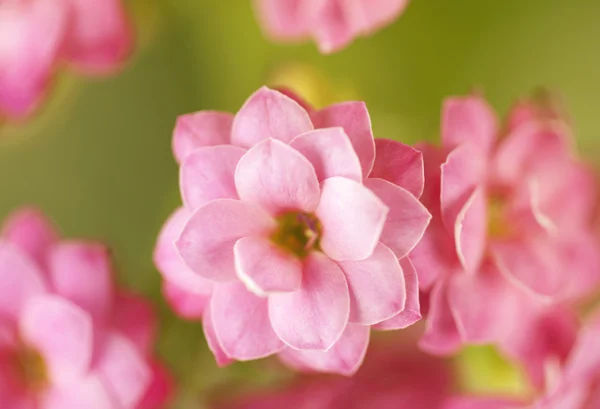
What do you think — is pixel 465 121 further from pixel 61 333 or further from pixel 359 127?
pixel 61 333

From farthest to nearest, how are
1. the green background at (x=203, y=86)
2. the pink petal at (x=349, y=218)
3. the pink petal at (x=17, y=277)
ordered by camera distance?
the green background at (x=203, y=86)
the pink petal at (x=17, y=277)
the pink petal at (x=349, y=218)

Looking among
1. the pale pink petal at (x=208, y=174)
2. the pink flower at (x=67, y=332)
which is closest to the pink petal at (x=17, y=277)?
the pink flower at (x=67, y=332)

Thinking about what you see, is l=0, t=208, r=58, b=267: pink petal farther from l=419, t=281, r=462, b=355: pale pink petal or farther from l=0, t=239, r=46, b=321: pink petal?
l=419, t=281, r=462, b=355: pale pink petal

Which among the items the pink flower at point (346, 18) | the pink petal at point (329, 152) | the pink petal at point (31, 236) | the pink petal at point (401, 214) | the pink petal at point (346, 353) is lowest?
the pink petal at point (346, 353)

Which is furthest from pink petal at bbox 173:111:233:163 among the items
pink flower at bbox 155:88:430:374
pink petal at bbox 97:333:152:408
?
pink petal at bbox 97:333:152:408

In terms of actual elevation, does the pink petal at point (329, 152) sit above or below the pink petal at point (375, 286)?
above

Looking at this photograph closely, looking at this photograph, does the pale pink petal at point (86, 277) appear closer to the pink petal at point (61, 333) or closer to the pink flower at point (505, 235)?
the pink petal at point (61, 333)

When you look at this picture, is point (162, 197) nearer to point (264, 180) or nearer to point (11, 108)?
point (11, 108)
